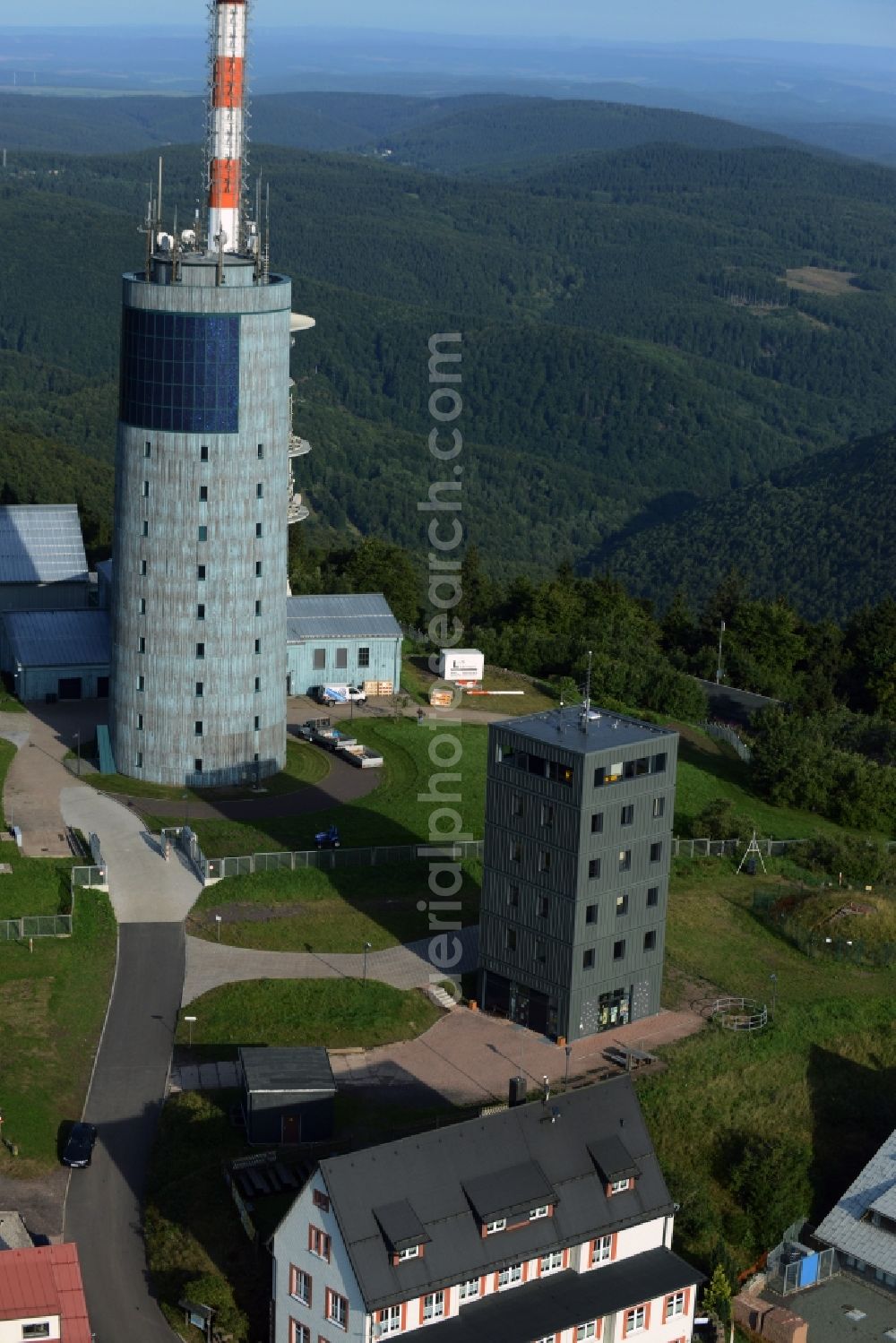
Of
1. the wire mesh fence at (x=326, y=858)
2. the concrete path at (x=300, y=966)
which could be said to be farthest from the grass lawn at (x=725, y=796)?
the concrete path at (x=300, y=966)

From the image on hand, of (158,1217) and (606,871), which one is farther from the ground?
(606,871)

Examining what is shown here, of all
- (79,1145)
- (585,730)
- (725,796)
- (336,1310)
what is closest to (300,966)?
(585,730)

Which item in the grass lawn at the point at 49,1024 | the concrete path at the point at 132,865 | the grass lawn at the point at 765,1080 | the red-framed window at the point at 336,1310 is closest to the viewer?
the red-framed window at the point at 336,1310

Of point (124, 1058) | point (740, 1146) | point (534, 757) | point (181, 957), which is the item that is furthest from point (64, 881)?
point (740, 1146)

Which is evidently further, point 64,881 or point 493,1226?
point 64,881

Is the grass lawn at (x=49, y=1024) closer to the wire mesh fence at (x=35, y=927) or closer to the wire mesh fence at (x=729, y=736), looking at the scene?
the wire mesh fence at (x=35, y=927)

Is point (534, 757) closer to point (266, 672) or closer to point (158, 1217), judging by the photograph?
point (158, 1217)
